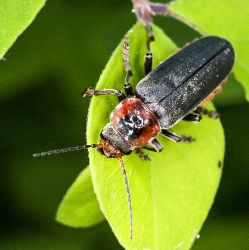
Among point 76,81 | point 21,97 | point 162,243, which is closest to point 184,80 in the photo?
point 162,243

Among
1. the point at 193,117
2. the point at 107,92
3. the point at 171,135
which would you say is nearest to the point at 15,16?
the point at 107,92

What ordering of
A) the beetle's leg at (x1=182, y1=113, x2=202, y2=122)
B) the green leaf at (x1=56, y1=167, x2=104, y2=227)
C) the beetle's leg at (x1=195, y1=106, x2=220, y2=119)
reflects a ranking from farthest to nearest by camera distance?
the beetle's leg at (x1=195, y1=106, x2=220, y2=119) < the beetle's leg at (x1=182, y1=113, x2=202, y2=122) < the green leaf at (x1=56, y1=167, x2=104, y2=227)

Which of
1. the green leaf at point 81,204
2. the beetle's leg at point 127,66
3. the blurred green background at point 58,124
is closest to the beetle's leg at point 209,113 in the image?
the beetle's leg at point 127,66

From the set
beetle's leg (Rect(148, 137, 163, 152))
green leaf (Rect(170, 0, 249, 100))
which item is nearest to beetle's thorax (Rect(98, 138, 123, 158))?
beetle's leg (Rect(148, 137, 163, 152))

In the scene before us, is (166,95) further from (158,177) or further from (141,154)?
(158,177)

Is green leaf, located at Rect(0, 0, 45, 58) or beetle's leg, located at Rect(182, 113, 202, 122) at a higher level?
green leaf, located at Rect(0, 0, 45, 58)

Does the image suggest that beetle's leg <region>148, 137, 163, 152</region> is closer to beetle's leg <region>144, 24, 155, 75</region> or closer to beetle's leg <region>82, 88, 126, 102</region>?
beetle's leg <region>82, 88, 126, 102</region>
